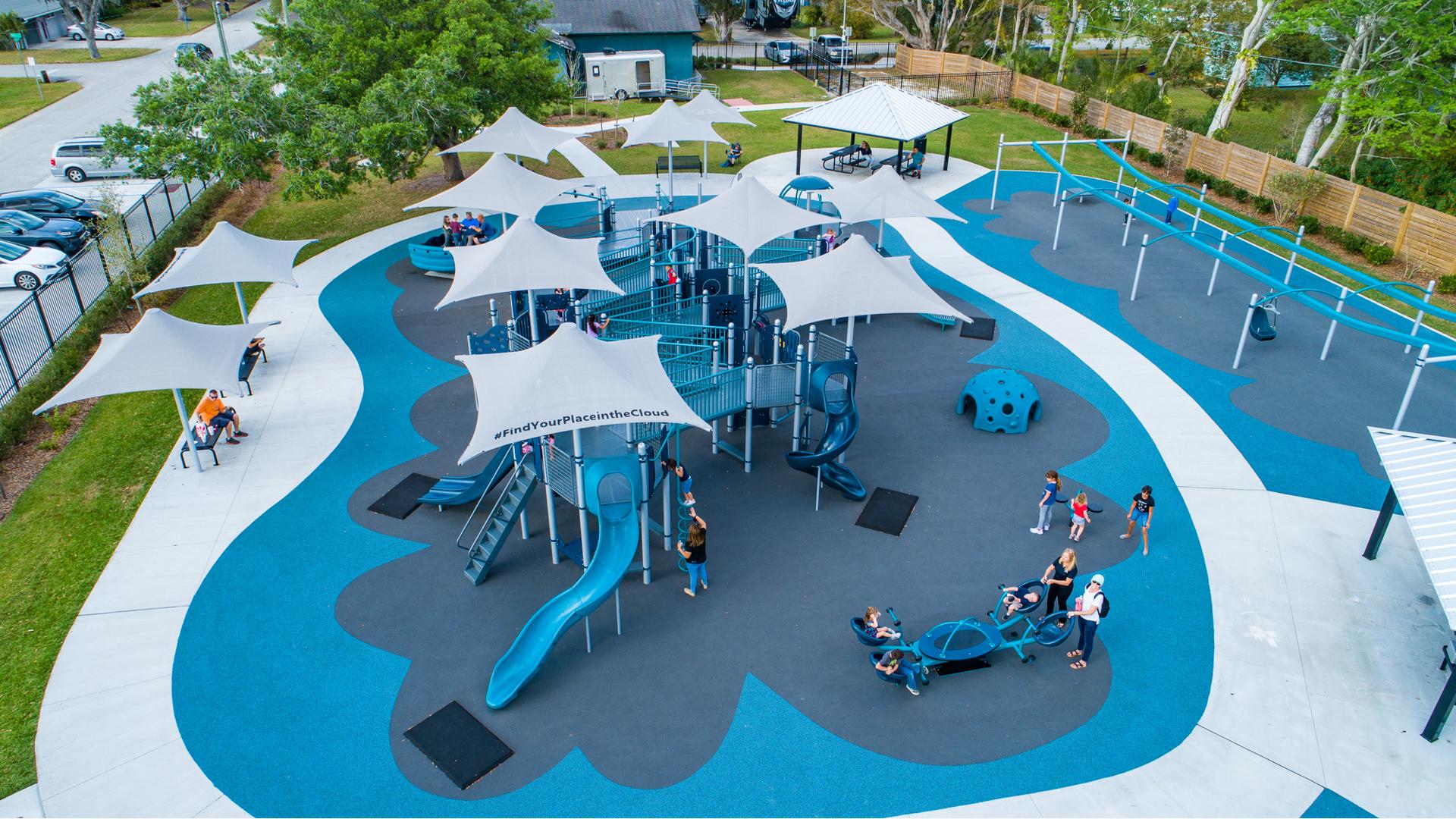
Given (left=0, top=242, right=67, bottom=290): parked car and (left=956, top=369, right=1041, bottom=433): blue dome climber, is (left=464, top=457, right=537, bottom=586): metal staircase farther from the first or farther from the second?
(left=0, top=242, right=67, bottom=290): parked car

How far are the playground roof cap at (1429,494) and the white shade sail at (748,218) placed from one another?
42.3 ft

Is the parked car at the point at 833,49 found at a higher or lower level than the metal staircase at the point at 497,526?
higher

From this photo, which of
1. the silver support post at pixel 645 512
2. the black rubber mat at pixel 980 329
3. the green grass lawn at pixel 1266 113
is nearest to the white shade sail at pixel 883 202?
the black rubber mat at pixel 980 329

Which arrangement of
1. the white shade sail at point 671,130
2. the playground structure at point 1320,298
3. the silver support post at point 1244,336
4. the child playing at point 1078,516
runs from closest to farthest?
the child playing at point 1078,516 → the playground structure at point 1320,298 → the silver support post at point 1244,336 → the white shade sail at point 671,130

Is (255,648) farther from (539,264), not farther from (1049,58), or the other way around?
(1049,58)

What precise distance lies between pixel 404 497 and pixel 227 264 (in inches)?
364

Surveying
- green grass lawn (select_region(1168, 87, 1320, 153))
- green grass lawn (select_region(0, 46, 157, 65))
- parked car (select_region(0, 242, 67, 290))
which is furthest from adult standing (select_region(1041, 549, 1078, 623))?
green grass lawn (select_region(0, 46, 157, 65))

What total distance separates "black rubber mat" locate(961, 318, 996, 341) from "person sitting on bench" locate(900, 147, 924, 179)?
48.3 feet

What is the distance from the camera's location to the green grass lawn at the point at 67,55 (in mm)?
59094

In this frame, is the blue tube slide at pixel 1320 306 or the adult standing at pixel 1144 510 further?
the blue tube slide at pixel 1320 306

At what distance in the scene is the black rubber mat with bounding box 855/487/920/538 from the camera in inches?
637

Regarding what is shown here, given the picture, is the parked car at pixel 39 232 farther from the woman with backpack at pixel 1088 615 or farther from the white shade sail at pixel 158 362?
the woman with backpack at pixel 1088 615

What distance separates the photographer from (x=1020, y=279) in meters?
27.7

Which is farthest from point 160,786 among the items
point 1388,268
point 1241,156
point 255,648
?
point 1241,156
